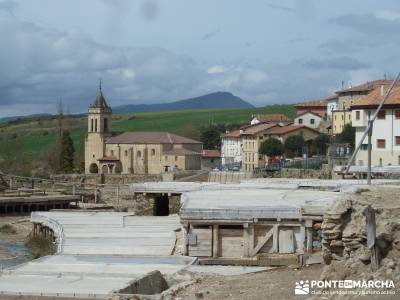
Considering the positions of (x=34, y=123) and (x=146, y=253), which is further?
(x=34, y=123)

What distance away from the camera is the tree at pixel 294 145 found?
89.8 meters

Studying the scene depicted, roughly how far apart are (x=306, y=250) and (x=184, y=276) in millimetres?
4528

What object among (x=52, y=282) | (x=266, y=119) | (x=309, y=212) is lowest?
(x=52, y=282)

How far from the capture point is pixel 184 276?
19.4m

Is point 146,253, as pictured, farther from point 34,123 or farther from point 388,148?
point 34,123

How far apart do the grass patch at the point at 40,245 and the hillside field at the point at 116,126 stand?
8471 centimetres

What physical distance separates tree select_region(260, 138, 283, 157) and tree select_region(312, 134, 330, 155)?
4003mm

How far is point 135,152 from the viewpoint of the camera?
103562 millimetres

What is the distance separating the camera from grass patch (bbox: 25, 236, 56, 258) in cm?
2994

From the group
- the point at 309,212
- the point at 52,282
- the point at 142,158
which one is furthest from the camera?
the point at 142,158

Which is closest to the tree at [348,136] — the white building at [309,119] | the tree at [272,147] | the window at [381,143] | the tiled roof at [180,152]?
the tree at [272,147]

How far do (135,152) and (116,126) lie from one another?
1966 inches

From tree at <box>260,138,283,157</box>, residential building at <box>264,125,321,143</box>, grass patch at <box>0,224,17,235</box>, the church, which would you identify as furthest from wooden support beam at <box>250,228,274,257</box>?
the church

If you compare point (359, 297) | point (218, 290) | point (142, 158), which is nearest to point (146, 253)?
point (218, 290)
